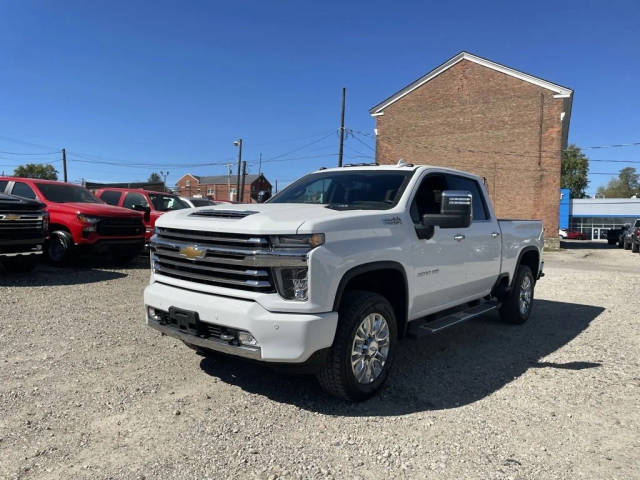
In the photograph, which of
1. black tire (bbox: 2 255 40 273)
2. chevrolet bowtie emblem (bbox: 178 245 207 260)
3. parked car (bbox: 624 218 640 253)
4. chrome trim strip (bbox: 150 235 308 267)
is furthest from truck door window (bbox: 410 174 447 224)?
parked car (bbox: 624 218 640 253)

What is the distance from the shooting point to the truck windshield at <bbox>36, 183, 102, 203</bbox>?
1009cm

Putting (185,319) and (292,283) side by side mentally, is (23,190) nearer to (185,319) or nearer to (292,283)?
(185,319)

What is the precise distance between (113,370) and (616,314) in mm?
7405

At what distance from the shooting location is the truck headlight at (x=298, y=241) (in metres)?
3.19

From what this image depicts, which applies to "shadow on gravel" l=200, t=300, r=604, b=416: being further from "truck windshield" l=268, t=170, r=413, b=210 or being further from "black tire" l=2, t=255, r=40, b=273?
"black tire" l=2, t=255, r=40, b=273

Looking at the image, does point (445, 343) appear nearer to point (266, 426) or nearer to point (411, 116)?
point (266, 426)

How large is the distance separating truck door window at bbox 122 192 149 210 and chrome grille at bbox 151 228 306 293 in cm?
902

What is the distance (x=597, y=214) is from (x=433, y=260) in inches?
2332

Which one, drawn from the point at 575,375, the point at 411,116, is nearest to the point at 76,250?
the point at 575,375

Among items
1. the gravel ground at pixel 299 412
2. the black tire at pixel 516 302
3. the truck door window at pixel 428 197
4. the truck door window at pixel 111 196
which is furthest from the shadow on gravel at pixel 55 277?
the black tire at pixel 516 302

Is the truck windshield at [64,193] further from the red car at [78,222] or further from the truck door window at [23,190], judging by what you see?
the truck door window at [23,190]

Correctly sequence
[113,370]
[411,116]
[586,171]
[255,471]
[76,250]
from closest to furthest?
[255,471] → [113,370] → [76,250] → [411,116] → [586,171]

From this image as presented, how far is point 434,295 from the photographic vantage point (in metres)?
4.48

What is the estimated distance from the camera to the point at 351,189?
4734 mm
